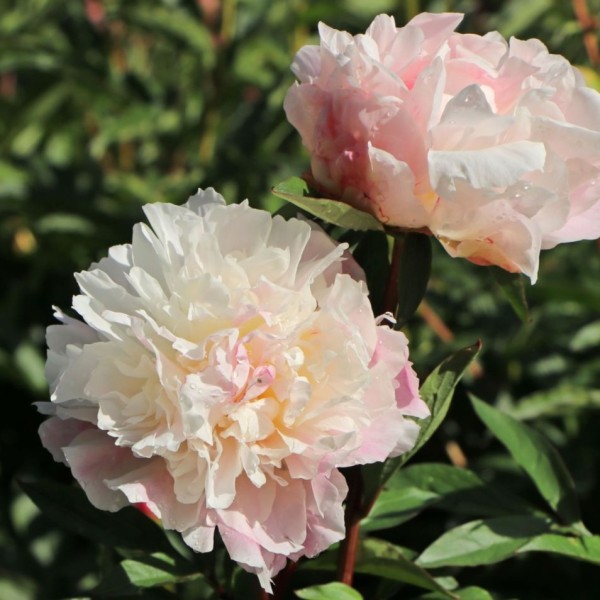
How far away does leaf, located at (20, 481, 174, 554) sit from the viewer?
37.0 inches

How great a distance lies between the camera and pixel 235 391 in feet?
2.35

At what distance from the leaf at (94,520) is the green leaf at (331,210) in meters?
0.35

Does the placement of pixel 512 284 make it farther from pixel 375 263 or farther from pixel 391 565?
pixel 391 565

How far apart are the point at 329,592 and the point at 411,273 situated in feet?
0.83

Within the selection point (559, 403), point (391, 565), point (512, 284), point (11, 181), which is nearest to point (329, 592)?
point (391, 565)

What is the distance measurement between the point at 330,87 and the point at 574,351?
1012 mm

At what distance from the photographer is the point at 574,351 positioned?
1.67m

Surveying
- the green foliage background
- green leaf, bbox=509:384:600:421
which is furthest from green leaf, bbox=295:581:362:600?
green leaf, bbox=509:384:600:421

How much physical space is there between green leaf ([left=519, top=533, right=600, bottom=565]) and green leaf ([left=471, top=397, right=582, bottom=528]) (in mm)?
41

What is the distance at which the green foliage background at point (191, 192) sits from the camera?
154cm

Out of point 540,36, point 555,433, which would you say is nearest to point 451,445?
point 555,433

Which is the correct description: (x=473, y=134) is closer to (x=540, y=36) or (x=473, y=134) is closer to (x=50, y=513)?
(x=50, y=513)

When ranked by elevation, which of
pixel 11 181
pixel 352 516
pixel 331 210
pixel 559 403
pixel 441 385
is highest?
pixel 331 210

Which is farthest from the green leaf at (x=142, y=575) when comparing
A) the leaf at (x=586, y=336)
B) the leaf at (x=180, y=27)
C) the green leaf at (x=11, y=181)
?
the leaf at (x=180, y=27)
